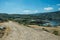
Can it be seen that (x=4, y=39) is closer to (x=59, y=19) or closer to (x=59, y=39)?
(x=59, y=39)

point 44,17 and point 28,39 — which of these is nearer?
point 28,39

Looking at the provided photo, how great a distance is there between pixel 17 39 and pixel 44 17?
1611 inches

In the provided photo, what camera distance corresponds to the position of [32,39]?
542 inches

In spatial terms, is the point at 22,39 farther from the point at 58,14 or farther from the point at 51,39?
the point at 58,14

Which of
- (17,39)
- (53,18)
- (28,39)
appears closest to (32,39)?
(28,39)

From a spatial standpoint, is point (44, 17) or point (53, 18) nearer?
point (44, 17)

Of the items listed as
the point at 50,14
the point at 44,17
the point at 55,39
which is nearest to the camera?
the point at 55,39

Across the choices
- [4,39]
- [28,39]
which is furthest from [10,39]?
[28,39]

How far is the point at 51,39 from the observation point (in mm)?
13625

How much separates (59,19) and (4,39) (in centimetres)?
4815

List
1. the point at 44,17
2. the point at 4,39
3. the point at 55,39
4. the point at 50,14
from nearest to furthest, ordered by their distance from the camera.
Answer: the point at 4,39, the point at 55,39, the point at 44,17, the point at 50,14

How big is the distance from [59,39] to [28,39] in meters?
2.51

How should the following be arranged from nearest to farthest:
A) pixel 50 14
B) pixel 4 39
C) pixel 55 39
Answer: pixel 4 39
pixel 55 39
pixel 50 14

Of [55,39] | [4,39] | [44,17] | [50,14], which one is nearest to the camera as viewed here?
[4,39]
